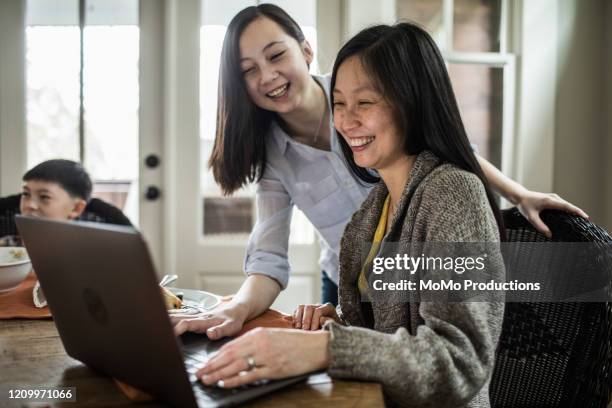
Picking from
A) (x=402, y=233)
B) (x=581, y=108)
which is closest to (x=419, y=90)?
(x=402, y=233)

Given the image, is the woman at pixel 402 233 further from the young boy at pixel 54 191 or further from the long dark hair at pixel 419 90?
the young boy at pixel 54 191

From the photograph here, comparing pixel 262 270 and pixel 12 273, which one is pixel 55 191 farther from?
pixel 262 270

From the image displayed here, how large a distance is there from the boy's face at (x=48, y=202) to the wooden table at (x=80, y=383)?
1.09m

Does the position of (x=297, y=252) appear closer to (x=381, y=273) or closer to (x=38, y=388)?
(x=381, y=273)

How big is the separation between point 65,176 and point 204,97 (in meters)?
0.77

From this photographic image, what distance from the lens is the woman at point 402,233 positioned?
75 centimetres

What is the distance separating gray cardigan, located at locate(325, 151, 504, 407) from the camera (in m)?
0.75

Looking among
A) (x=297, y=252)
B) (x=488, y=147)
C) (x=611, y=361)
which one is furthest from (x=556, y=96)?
(x=611, y=361)

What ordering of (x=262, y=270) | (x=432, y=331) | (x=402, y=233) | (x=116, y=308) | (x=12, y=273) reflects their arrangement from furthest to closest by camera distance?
(x=262, y=270) < (x=12, y=273) < (x=402, y=233) < (x=432, y=331) < (x=116, y=308)

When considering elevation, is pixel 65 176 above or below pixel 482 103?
below

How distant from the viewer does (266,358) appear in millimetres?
740

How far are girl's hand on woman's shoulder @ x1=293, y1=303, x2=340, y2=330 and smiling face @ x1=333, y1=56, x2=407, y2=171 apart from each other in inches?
11.2

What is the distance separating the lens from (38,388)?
0.78m

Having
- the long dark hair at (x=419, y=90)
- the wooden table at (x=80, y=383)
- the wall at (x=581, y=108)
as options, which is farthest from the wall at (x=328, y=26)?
the wooden table at (x=80, y=383)
